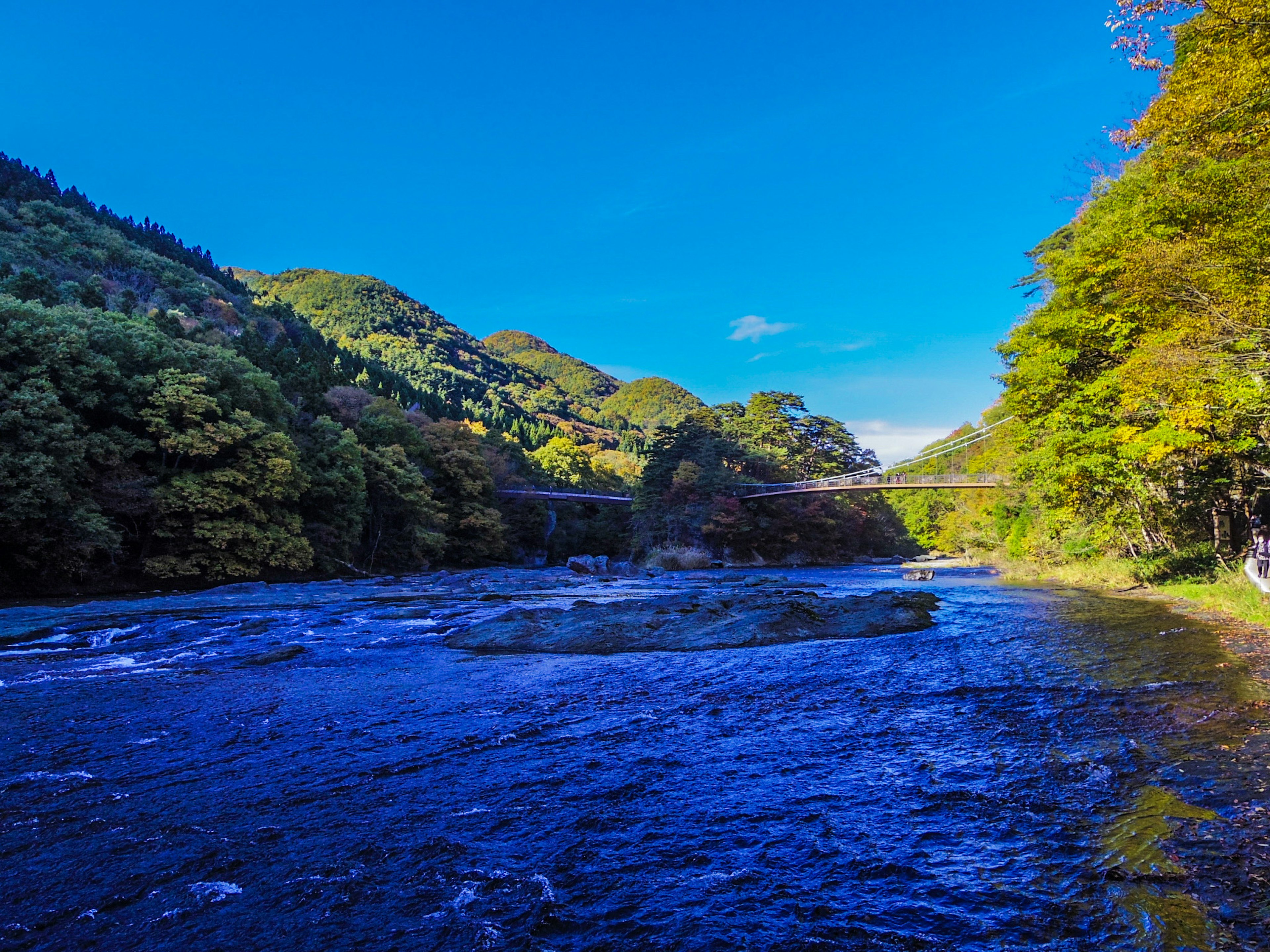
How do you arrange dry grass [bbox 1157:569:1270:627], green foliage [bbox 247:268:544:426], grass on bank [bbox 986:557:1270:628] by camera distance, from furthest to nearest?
green foliage [bbox 247:268:544:426] → grass on bank [bbox 986:557:1270:628] → dry grass [bbox 1157:569:1270:627]

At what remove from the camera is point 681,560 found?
156 feet

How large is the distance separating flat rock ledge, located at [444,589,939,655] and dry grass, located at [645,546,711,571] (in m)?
32.4

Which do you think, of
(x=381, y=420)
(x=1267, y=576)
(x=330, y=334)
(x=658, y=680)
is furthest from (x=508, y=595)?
(x=330, y=334)

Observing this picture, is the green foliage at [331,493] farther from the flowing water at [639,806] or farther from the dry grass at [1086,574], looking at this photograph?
the dry grass at [1086,574]

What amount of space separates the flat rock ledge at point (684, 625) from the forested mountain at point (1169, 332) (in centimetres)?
570

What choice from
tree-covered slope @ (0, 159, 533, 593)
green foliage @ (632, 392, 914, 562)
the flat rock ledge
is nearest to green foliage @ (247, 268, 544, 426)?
green foliage @ (632, 392, 914, 562)

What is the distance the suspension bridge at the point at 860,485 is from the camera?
39.9 m

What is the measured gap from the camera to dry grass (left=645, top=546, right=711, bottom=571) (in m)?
47.5

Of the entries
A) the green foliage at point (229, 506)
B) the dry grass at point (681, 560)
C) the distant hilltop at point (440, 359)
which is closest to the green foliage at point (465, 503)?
the dry grass at point (681, 560)

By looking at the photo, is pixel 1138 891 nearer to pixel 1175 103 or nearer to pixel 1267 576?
pixel 1175 103

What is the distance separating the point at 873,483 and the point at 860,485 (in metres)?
1.47

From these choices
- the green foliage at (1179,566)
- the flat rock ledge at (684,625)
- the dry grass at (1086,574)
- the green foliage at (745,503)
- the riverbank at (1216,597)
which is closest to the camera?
the riverbank at (1216,597)

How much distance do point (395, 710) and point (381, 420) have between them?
36.1 m

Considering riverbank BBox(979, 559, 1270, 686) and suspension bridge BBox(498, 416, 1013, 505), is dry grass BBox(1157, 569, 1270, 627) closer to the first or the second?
riverbank BBox(979, 559, 1270, 686)
